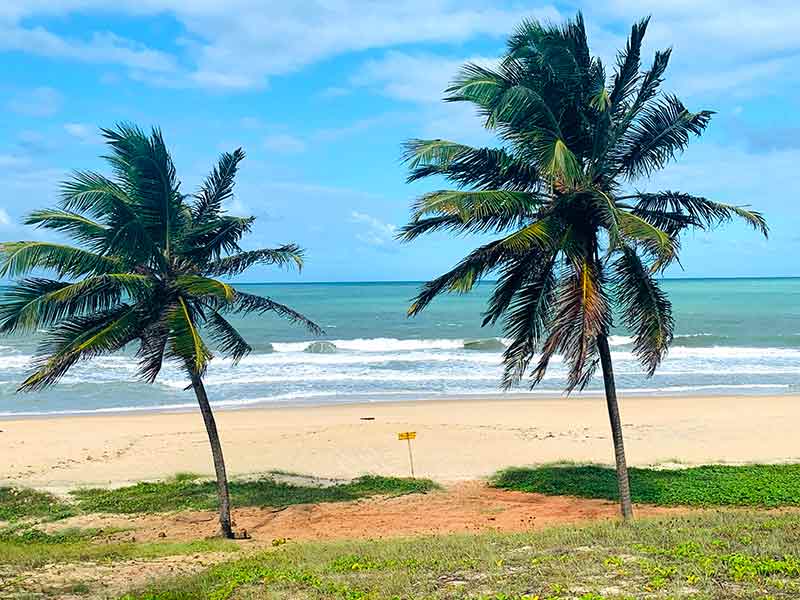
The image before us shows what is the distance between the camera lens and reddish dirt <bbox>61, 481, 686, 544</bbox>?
11.9 metres

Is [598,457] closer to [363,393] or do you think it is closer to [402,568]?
[402,568]

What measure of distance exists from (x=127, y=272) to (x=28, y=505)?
21.0 ft

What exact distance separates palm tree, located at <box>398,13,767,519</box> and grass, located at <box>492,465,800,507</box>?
154 inches

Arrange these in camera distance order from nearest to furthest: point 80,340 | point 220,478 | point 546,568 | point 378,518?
point 546,568
point 80,340
point 220,478
point 378,518

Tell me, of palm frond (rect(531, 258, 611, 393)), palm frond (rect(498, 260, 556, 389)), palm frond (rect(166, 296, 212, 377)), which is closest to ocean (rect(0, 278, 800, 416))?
palm frond (rect(166, 296, 212, 377))

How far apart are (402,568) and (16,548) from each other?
20.3 ft

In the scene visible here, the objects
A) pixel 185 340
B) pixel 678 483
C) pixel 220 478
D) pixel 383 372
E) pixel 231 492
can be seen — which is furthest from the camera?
pixel 383 372

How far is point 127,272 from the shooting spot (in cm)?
1064

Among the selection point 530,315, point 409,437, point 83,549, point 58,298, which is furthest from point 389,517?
point 58,298

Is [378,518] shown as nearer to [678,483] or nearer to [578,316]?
[578,316]

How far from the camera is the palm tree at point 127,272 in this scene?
9.91 metres

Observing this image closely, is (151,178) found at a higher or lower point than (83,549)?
higher

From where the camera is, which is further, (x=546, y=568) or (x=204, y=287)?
(x=204, y=287)

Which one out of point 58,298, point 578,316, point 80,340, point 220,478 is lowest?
point 220,478
